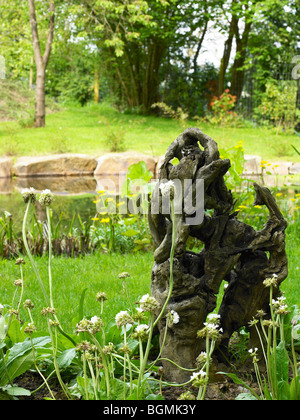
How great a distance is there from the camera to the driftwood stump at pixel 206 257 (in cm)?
189

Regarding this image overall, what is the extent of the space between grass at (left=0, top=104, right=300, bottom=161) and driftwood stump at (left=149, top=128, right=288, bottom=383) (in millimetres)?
7745

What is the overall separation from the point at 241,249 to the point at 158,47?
66.7 feet

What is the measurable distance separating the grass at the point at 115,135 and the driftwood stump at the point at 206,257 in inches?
305

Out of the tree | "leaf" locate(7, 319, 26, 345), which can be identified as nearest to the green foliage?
the tree

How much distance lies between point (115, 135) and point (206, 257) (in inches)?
478

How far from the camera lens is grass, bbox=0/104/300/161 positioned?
42.6 feet

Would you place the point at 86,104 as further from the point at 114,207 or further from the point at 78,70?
the point at 114,207

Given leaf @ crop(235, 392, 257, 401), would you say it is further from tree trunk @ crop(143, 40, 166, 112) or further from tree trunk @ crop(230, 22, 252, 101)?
tree trunk @ crop(143, 40, 166, 112)

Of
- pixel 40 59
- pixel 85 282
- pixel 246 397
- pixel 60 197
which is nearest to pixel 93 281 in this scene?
pixel 85 282

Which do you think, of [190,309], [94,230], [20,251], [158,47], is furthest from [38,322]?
[158,47]

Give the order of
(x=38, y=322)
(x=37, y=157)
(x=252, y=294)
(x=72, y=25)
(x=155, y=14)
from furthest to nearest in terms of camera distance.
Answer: (x=155, y=14)
(x=72, y=25)
(x=37, y=157)
(x=38, y=322)
(x=252, y=294)

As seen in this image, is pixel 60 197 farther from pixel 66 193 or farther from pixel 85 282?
pixel 85 282

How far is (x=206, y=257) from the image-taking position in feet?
6.48

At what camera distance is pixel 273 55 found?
18.9 meters
